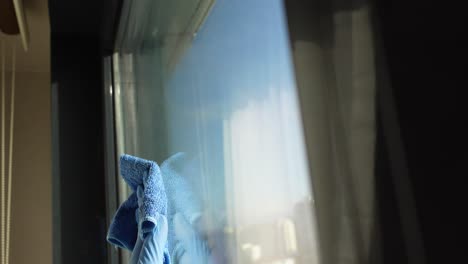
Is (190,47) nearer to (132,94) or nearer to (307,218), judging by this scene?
(132,94)

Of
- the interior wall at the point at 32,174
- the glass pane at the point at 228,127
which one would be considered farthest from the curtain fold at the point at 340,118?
the interior wall at the point at 32,174

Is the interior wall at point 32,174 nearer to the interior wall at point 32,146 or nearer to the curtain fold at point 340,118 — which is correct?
the interior wall at point 32,146

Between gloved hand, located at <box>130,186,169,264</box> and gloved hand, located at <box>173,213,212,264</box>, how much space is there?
1.9 inches

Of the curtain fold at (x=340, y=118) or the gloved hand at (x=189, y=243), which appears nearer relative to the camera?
the curtain fold at (x=340, y=118)

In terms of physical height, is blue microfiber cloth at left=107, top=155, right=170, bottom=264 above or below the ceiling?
below

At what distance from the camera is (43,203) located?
127 centimetres

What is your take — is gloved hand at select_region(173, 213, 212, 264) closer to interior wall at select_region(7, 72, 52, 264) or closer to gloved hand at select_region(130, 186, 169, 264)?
gloved hand at select_region(130, 186, 169, 264)

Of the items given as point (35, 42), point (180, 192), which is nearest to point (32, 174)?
point (35, 42)

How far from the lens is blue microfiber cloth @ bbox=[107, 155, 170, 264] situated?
0.81 metres

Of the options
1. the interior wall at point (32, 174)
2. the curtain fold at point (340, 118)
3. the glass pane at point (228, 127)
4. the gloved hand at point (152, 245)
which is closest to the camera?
the curtain fold at point (340, 118)

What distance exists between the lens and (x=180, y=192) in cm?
89

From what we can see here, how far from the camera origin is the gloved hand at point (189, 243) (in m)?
0.81

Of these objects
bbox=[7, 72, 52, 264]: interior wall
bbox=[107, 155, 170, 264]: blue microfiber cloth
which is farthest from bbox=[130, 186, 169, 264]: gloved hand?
bbox=[7, 72, 52, 264]: interior wall

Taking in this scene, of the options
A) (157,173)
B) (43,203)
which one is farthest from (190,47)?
(43,203)
